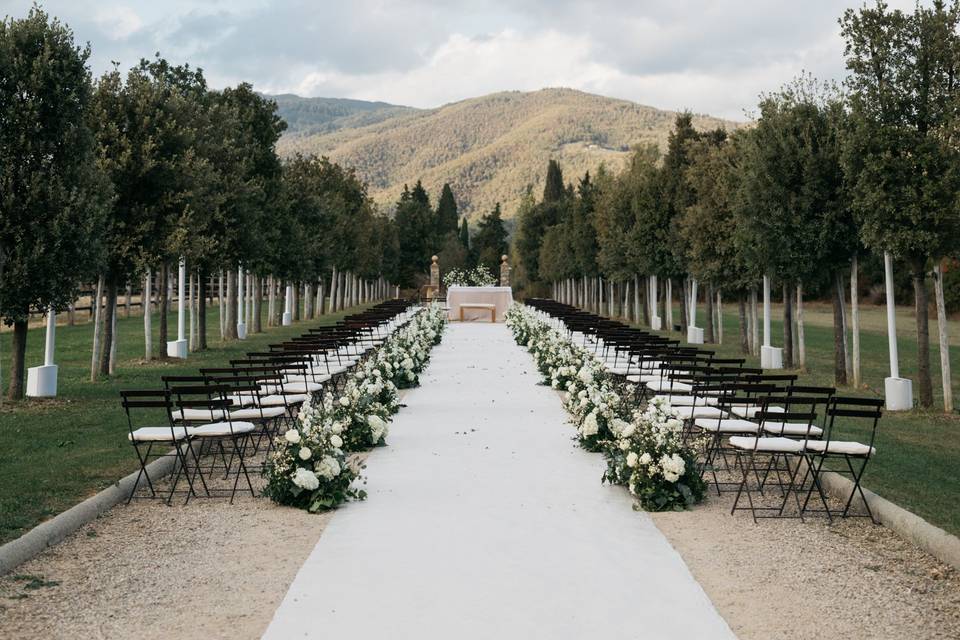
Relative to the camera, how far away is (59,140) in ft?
49.5

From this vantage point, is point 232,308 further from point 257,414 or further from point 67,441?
point 257,414

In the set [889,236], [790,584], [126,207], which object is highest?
[126,207]

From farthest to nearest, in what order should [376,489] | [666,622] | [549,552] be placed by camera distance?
[376,489], [549,552], [666,622]

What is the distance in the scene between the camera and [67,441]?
11.5 m

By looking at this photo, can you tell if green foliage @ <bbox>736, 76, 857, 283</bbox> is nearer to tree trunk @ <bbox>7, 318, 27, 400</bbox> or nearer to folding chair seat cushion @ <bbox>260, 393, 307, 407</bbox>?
folding chair seat cushion @ <bbox>260, 393, 307, 407</bbox>

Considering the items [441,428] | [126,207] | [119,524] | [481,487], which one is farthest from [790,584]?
[126,207]

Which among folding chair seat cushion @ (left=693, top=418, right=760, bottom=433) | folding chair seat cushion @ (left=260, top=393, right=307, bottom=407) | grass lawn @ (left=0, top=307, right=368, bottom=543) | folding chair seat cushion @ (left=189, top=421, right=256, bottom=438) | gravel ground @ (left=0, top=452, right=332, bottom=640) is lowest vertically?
gravel ground @ (left=0, top=452, right=332, bottom=640)

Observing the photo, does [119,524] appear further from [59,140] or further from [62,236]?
[59,140]

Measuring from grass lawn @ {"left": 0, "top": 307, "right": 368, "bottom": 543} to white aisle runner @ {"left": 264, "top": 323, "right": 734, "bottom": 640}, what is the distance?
2.46 meters

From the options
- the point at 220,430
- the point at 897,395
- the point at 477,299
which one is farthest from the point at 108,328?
the point at 477,299

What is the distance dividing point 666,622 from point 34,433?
949 cm

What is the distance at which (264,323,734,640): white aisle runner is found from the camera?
5395 mm

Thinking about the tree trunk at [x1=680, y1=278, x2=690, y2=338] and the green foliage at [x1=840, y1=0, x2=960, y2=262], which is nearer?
the green foliage at [x1=840, y1=0, x2=960, y2=262]

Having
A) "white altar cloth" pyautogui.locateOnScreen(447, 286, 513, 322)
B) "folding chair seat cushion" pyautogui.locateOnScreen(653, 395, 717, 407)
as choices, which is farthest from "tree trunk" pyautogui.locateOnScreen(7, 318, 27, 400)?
"white altar cloth" pyautogui.locateOnScreen(447, 286, 513, 322)
